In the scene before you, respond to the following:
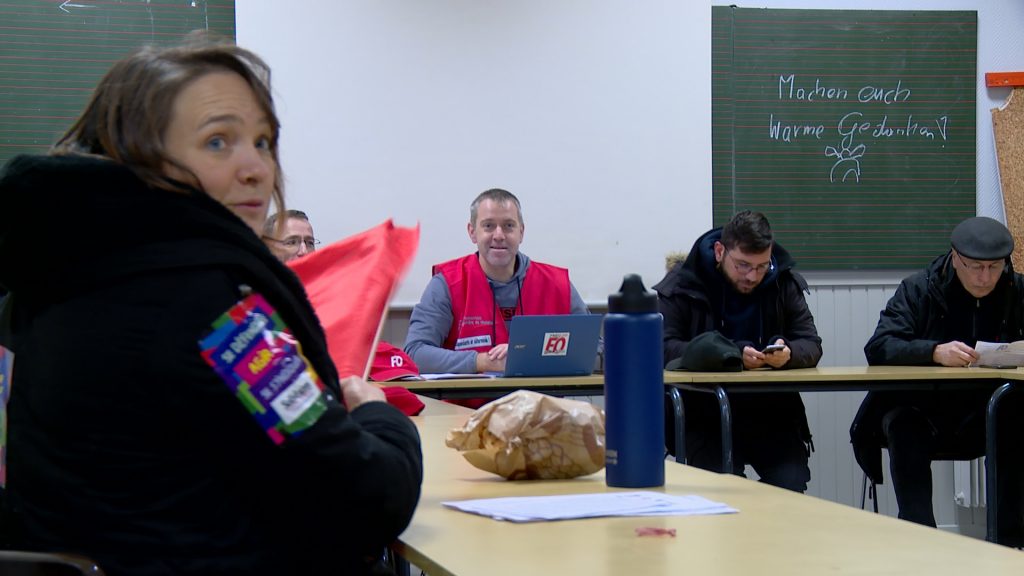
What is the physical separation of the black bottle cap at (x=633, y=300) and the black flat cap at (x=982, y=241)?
126 inches

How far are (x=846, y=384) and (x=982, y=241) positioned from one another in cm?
89

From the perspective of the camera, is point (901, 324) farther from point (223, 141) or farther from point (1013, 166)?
point (223, 141)

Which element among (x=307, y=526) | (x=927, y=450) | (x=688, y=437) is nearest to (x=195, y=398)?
(x=307, y=526)

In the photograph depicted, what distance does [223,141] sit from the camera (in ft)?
3.78

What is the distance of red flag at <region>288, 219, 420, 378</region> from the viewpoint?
4.79 ft

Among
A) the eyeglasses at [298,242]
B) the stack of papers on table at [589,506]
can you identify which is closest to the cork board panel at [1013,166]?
the eyeglasses at [298,242]

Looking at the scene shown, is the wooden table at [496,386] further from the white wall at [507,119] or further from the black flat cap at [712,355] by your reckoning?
the white wall at [507,119]

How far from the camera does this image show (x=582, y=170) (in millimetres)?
4816

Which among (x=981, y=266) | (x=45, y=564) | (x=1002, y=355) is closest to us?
(x=45, y=564)

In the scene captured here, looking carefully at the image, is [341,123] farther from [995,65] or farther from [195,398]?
[195,398]

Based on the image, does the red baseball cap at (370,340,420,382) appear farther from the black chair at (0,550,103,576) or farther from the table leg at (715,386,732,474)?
the black chair at (0,550,103,576)

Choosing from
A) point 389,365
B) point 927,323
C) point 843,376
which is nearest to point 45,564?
point 389,365

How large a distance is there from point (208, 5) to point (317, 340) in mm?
3725

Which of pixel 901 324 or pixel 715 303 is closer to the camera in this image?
pixel 715 303
